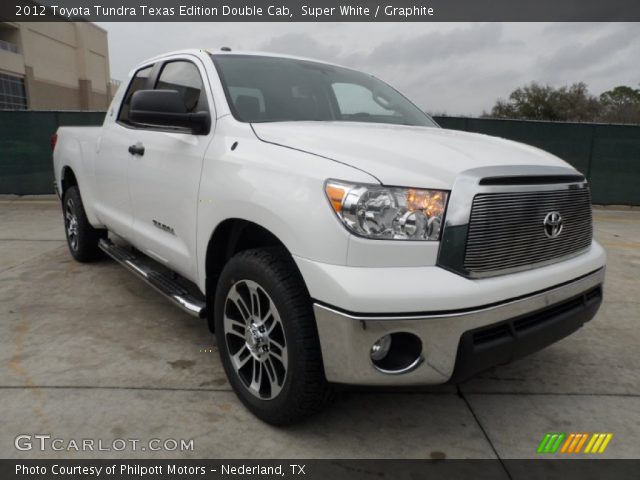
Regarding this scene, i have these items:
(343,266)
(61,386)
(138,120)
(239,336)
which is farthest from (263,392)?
(138,120)

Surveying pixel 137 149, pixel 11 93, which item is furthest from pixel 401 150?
pixel 11 93

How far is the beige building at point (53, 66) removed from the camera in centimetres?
4194

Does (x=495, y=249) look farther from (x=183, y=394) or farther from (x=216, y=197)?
(x=183, y=394)

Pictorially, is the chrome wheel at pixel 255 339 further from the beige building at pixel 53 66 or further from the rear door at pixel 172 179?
the beige building at pixel 53 66

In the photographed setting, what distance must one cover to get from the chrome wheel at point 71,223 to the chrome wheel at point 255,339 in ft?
10.1

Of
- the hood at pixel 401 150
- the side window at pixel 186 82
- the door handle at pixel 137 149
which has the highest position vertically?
the side window at pixel 186 82

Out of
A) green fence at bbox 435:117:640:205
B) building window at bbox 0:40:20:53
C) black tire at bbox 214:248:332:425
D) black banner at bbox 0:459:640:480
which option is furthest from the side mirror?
building window at bbox 0:40:20:53

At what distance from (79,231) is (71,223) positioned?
1.07 ft

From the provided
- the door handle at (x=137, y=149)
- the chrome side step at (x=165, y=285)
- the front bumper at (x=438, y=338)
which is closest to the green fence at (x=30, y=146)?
the chrome side step at (x=165, y=285)

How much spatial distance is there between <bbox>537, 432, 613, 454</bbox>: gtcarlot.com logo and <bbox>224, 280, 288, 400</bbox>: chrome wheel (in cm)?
125

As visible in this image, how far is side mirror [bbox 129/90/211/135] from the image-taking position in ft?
8.89

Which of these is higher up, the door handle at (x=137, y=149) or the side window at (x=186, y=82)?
the side window at (x=186, y=82)

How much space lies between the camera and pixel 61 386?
107 inches

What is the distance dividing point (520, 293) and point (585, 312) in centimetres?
63
